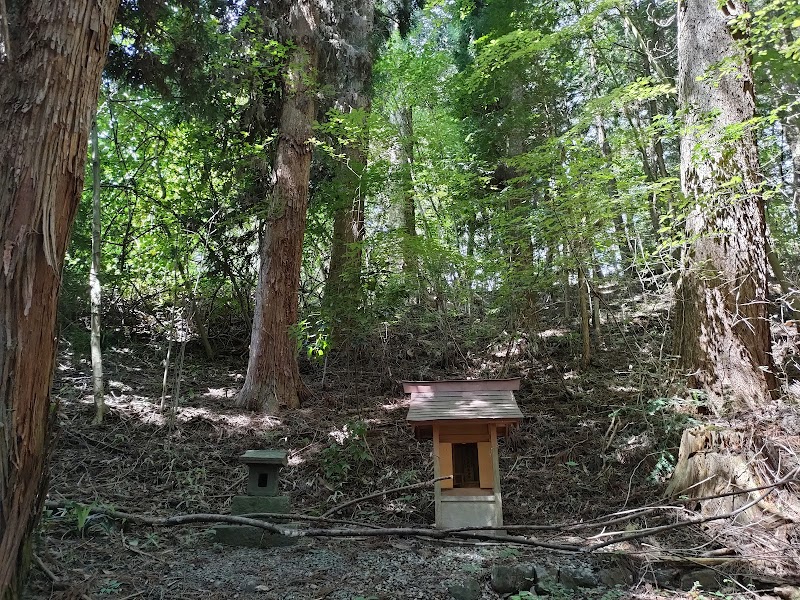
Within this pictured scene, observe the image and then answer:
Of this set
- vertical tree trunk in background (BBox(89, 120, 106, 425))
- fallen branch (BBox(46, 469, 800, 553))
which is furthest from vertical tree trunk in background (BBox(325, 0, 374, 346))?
fallen branch (BBox(46, 469, 800, 553))

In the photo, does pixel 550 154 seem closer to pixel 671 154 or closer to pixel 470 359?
pixel 470 359

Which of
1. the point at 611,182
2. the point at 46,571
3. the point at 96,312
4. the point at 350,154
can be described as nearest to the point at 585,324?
the point at 611,182

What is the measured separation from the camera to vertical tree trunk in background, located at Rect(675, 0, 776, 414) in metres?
5.62

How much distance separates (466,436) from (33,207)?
385 centimetres

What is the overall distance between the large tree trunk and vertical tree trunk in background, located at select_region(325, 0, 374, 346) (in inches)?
177

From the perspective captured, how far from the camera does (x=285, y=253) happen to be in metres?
7.48

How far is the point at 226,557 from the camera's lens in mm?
3875

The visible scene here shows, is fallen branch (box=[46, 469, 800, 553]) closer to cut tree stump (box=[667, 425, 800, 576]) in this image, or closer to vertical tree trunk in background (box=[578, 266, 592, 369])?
cut tree stump (box=[667, 425, 800, 576])

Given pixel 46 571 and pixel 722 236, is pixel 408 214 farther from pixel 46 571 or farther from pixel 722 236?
pixel 46 571

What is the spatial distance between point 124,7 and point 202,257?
13.9 ft

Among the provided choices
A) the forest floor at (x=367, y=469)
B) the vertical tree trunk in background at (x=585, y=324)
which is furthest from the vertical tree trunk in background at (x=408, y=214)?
the vertical tree trunk in background at (x=585, y=324)

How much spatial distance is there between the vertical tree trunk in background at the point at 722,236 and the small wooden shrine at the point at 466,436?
2.48 meters

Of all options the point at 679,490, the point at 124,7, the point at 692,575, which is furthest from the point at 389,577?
the point at 124,7

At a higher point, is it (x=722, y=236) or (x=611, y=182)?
(x=611, y=182)
